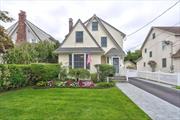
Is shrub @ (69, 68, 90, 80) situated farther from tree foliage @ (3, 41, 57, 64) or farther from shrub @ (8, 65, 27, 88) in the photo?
shrub @ (8, 65, 27, 88)

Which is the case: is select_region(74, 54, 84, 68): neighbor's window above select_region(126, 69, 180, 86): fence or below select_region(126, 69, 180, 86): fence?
above

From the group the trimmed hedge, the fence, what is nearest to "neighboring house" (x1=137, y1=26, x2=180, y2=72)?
the fence

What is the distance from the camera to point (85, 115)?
8711 mm

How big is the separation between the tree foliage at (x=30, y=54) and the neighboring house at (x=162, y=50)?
15.1 m

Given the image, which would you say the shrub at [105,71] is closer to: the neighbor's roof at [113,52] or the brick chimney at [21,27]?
the neighbor's roof at [113,52]

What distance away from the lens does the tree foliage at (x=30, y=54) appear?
23.6m

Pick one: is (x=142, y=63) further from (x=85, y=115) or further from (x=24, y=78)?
(x=85, y=115)

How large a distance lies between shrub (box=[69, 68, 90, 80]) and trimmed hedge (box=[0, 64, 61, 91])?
1.35 m

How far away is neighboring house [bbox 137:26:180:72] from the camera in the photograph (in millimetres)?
32156

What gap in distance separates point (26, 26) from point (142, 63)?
856 inches

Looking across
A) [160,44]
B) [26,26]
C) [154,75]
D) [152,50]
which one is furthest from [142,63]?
[26,26]

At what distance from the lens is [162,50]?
117 feet

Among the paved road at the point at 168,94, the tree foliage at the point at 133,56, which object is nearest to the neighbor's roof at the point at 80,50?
the paved road at the point at 168,94

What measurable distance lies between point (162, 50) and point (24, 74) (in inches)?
910
